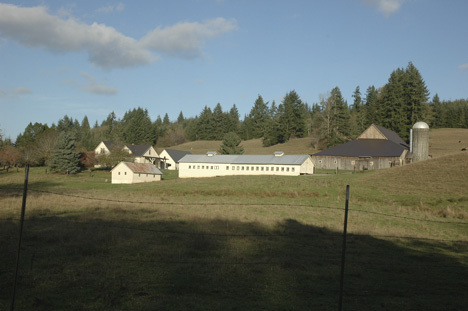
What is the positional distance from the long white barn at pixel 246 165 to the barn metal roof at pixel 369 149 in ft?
29.6

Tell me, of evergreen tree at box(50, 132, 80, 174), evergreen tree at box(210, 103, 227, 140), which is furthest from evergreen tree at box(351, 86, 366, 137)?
evergreen tree at box(50, 132, 80, 174)

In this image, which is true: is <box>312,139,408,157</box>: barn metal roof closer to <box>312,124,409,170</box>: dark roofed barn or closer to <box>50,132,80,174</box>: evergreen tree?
<box>312,124,409,170</box>: dark roofed barn

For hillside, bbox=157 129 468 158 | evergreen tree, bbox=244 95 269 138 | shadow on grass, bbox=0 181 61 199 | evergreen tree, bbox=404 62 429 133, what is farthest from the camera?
evergreen tree, bbox=244 95 269 138

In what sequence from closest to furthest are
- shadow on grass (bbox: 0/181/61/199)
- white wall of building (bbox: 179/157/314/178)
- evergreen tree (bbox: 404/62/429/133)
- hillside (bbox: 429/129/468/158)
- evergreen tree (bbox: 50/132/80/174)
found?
1. shadow on grass (bbox: 0/181/61/199)
2. white wall of building (bbox: 179/157/314/178)
3. evergreen tree (bbox: 50/132/80/174)
4. hillside (bbox: 429/129/468/158)
5. evergreen tree (bbox: 404/62/429/133)

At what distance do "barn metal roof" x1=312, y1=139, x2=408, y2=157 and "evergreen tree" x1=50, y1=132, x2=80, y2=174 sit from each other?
52.1 m

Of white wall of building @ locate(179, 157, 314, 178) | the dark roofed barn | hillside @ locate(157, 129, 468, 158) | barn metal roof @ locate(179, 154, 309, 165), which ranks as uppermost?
hillside @ locate(157, 129, 468, 158)

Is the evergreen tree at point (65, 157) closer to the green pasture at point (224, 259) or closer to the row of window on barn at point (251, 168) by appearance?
the row of window on barn at point (251, 168)

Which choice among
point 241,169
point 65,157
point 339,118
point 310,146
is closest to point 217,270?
point 241,169

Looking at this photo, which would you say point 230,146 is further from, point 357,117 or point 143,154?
point 357,117

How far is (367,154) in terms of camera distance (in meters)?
69.4

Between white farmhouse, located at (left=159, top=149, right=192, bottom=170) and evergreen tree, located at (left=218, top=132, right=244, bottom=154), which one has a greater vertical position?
evergreen tree, located at (left=218, top=132, right=244, bottom=154)

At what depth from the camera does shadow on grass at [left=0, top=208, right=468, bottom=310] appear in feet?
28.7

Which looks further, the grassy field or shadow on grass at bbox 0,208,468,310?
the grassy field

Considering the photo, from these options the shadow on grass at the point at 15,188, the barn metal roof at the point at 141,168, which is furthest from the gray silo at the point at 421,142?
the shadow on grass at the point at 15,188
